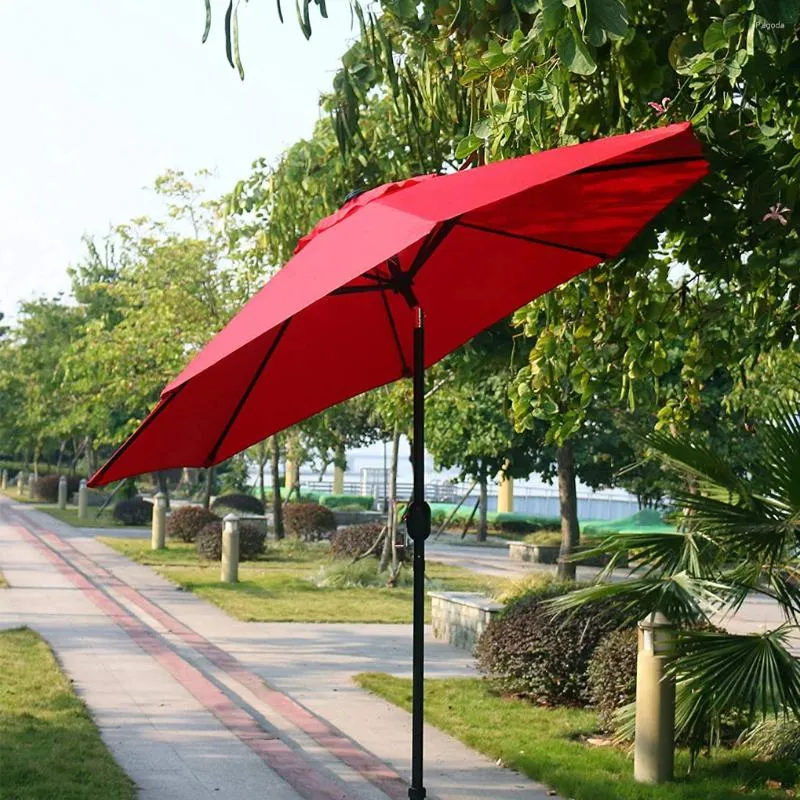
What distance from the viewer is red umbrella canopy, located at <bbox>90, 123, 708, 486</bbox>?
14.6 ft

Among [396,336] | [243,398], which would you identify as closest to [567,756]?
[396,336]

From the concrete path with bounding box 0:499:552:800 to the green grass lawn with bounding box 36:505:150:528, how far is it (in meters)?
17.8

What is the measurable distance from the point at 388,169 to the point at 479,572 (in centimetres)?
1553

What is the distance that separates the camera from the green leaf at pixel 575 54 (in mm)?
4371

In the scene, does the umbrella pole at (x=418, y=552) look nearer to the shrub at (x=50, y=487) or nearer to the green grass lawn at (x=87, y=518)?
the green grass lawn at (x=87, y=518)

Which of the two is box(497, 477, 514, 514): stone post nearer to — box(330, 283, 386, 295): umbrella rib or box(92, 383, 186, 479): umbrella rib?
box(330, 283, 386, 295): umbrella rib

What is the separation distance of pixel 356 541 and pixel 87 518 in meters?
19.1

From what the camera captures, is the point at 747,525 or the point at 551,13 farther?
the point at 747,525

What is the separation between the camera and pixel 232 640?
14.8 m

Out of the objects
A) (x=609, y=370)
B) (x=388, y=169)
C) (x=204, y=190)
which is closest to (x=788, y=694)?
(x=609, y=370)

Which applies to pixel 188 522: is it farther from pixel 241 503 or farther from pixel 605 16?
pixel 605 16

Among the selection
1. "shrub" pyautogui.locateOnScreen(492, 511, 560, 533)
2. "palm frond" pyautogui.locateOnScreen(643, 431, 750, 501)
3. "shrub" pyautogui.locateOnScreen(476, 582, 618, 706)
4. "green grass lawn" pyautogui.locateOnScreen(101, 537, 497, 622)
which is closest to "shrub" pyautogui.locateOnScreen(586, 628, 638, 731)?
"shrub" pyautogui.locateOnScreen(476, 582, 618, 706)

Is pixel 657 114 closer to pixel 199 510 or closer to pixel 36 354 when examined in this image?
pixel 199 510

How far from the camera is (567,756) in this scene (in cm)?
884
